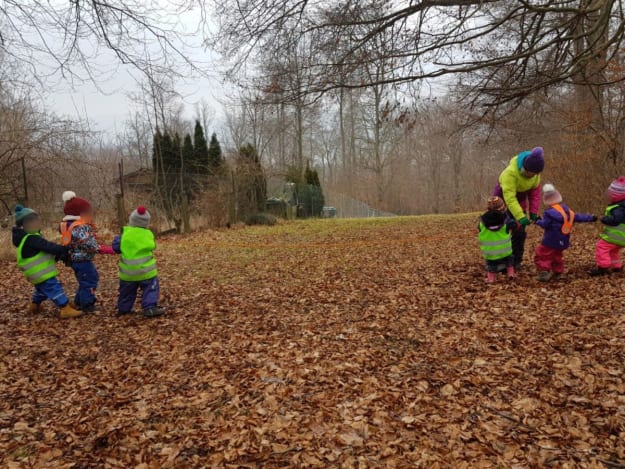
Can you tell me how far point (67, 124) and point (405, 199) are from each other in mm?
32813

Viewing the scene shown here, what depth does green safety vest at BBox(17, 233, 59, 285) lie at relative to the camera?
4832 millimetres

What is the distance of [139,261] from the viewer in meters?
4.78

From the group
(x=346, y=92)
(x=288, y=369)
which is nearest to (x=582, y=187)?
(x=346, y=92)

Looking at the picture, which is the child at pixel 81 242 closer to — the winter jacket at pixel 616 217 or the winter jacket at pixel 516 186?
the winter jacket at pixel 516 186

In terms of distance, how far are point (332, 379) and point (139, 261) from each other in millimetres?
2846

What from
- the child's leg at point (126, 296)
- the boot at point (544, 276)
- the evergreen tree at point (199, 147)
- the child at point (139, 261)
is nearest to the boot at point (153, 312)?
the child at point (139, 261)

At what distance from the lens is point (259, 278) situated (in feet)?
23.2

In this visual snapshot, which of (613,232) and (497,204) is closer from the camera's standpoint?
(613,232)

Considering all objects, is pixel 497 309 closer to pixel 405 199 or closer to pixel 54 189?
pixel 54 189

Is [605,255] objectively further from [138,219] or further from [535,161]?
[138,219]

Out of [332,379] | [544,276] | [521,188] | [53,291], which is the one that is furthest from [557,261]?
[53,291]

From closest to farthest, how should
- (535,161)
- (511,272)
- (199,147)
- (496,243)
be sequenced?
1. (535,161)
2. (496,243)
3. (511,272)
4. (199,147)

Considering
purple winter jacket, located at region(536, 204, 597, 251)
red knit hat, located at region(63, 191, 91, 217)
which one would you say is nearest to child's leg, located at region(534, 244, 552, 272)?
purple winter jacket, located at region(536, 204, 597, 251)

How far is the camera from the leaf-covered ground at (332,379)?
2.39 meters
